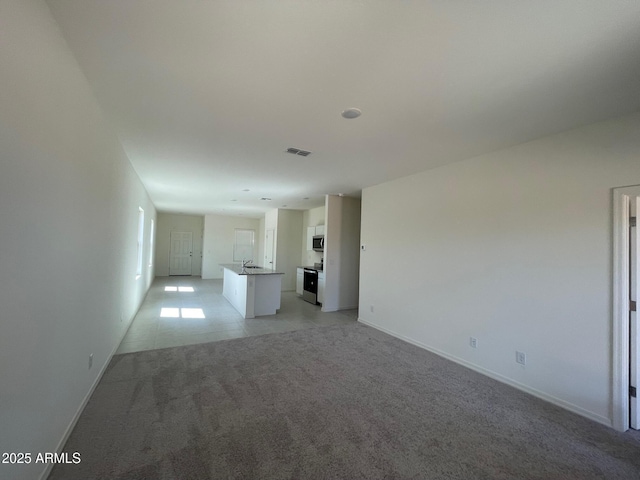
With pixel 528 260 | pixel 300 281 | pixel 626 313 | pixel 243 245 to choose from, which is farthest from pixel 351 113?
pixel 243 245

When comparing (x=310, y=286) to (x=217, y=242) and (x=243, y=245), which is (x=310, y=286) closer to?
(x=243, y=245)

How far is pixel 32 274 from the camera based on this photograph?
145cm

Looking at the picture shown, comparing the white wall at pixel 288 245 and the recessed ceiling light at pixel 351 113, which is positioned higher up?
the recessed ceiling light at pixel 351 113

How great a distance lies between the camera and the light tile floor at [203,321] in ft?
13.8

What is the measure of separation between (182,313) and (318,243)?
153 inches

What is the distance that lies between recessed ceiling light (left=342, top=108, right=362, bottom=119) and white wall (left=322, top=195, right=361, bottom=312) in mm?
3858

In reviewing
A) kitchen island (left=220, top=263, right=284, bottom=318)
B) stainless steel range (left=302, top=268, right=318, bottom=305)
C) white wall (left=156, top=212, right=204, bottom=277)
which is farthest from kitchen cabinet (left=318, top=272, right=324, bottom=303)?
white wall (left=156, top=212, right=204, bottom=277)

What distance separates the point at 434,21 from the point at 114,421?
11.9ft

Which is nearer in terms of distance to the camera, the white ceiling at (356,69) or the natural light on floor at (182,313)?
the white ceiling at (356,69)

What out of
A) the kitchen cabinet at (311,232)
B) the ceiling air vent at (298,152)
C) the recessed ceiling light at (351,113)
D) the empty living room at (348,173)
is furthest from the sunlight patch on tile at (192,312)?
the recessed ceiling light at (351,113)

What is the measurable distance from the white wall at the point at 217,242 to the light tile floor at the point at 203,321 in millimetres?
3546

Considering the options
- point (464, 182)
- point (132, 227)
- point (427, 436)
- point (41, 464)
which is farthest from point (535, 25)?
point (132, 227)

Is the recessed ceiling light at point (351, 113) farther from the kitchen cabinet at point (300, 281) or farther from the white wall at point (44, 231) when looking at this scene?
the kitchen cabinet at point (300, 281)

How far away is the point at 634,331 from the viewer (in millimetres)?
2361
